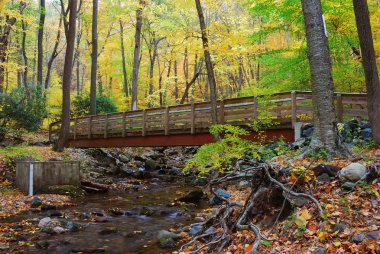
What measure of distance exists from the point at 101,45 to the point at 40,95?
13.1 m

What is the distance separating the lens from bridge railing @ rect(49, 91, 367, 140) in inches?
451

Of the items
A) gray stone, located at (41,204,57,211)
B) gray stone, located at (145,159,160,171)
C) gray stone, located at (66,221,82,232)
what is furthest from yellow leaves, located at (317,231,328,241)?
gray stone, located at (145,159,160,171)

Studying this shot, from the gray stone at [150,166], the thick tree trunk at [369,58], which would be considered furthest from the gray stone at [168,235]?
the gray stone at [150,166]

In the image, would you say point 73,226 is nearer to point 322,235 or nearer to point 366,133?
point 322,235

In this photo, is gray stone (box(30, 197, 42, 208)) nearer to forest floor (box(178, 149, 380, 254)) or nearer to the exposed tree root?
the exposed tree root

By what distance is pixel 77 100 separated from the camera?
83.6 ft

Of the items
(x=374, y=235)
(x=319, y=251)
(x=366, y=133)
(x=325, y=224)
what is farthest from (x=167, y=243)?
(x=366, y=133)

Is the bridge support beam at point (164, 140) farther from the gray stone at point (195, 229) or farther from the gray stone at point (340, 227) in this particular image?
the gray stone at point (340, 227)

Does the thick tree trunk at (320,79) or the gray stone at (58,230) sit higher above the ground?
the thick tree trunk at (320,79)

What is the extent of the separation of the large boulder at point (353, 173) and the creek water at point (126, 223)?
11.4 ft

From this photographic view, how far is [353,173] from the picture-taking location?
529 centimetres

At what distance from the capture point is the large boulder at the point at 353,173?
5266mm

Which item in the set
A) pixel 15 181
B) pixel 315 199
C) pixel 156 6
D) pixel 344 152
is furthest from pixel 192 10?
pixel 315 199

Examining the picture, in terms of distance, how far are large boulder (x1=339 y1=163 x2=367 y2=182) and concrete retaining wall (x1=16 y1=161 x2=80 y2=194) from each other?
1067 centimetres
